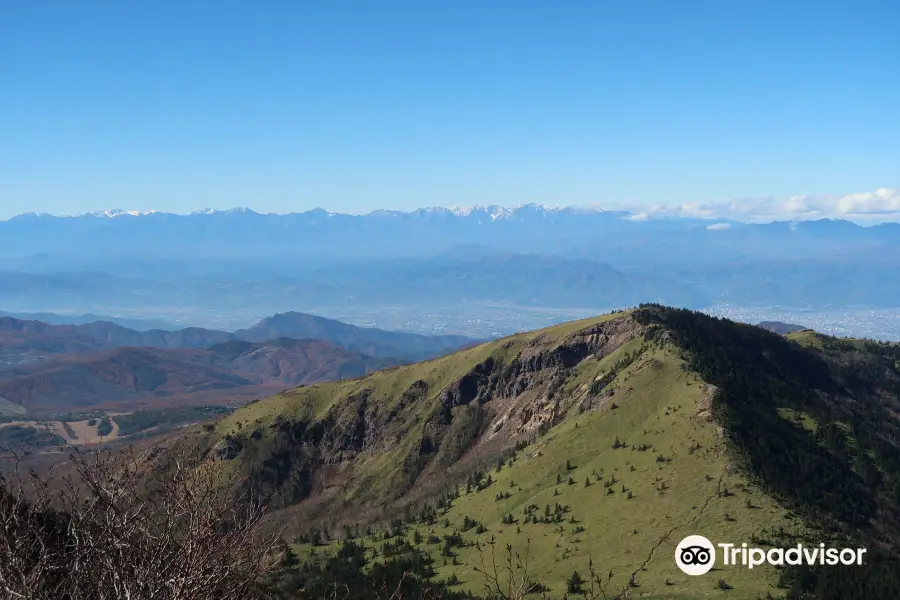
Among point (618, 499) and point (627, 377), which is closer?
point (618, 499)

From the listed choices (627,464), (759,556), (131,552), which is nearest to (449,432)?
(627,464)

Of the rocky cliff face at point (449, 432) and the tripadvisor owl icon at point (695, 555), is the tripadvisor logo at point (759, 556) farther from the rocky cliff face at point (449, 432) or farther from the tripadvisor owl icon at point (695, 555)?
the rocky cliff face at point (449, 432)

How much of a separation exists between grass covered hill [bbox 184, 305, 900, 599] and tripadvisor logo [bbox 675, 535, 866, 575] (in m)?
1.60

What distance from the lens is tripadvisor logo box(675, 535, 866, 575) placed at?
245ft

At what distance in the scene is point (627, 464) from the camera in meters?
115

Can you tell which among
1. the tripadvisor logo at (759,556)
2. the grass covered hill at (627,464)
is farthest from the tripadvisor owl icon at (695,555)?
the grass covered hill at (627,464)

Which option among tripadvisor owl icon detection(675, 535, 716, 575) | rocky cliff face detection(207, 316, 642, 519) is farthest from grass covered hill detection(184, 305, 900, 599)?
tripadvisor owl icon detection(675, 535, 716, 575)

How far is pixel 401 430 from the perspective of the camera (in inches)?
7589

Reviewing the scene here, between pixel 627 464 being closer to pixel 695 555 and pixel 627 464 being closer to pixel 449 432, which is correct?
pixel 695 555

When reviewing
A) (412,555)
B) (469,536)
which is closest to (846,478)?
(469,536)

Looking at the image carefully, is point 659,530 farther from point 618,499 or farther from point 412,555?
point 412,555

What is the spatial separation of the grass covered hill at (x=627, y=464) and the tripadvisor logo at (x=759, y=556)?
5.25 ft

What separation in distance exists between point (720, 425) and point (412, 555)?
52986 mm

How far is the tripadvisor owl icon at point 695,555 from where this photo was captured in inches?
3029
